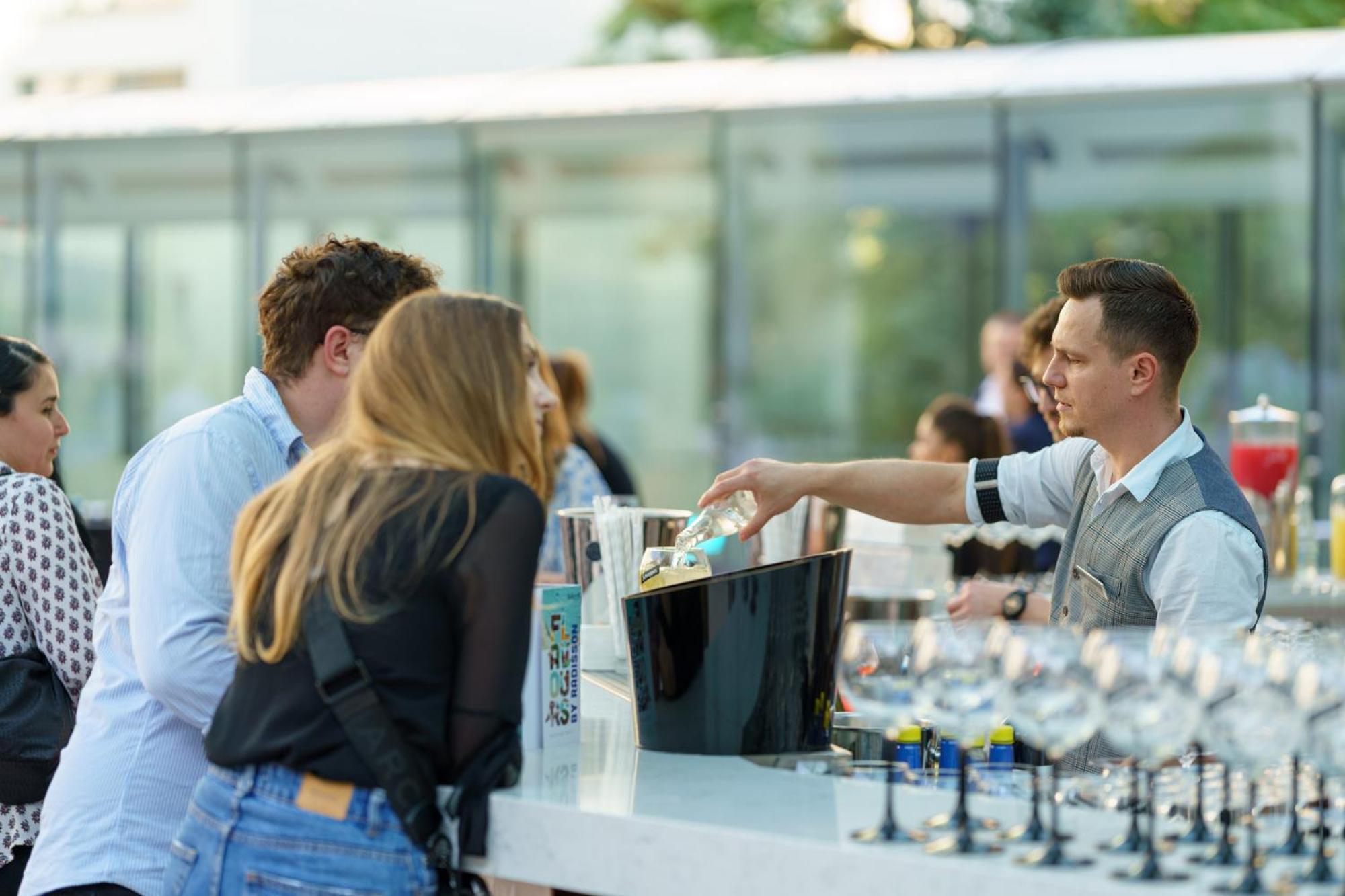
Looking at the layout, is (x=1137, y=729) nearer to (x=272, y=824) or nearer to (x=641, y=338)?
(x=272, y=824)

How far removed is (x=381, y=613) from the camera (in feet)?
6.26

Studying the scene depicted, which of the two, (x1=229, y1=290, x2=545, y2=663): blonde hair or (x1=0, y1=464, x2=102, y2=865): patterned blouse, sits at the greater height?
(x1=229, y1=290, x2=545, y2=663): blonde hair

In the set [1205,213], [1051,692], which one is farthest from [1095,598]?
[1205,213]

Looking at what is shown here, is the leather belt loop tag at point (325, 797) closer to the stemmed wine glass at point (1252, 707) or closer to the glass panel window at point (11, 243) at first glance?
the stemmed wine glass at point (1252, 707)

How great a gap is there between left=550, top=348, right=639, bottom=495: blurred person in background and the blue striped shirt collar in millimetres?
3506

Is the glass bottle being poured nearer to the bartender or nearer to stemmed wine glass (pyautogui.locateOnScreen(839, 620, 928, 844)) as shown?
the bartender

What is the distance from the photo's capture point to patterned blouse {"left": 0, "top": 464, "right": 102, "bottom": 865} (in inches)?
105

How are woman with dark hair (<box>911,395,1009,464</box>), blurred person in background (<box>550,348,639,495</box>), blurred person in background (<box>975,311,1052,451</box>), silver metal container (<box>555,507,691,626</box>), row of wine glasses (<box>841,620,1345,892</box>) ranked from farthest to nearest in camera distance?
blurred person in background (<box>550,348,639,495</box>), blurred person in background (<box>975,311,1052,451</box>), woman with dark hair (<box>911,395,1009,464</box>), silver metal container (<box>555,507,691,626</box>), row of wine glasses (<box>841,620,1345,892</box>)

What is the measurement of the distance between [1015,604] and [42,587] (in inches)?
84.1

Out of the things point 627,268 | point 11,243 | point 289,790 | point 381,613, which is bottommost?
point 289,790

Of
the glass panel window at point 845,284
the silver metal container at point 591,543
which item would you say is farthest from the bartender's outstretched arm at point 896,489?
the glass panel window at point 845,284

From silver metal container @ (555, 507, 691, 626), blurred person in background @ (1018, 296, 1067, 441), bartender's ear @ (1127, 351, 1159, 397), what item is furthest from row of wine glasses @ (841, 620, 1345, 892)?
blurred person in background @ (1018, 296, 1067, 441)

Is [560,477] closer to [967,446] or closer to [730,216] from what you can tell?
[967,446]

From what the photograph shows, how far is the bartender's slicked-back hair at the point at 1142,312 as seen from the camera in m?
2.86
